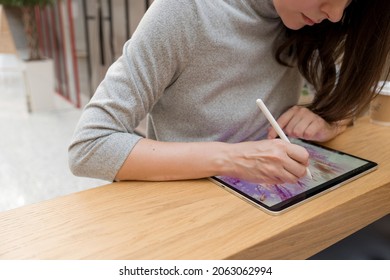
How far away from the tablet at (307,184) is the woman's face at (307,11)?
28cm

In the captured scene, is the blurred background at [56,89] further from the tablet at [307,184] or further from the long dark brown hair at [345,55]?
the tablet at [307,184]

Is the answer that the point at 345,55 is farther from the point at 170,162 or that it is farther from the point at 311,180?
the point at 170,162

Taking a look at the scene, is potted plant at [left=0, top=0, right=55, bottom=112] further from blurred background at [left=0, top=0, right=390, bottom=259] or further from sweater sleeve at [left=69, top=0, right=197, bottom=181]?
sweater sleeve at [left=69, top=0, right=197, bottom=181]

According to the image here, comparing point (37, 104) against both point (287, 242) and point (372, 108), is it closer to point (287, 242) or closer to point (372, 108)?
point (372, 108)

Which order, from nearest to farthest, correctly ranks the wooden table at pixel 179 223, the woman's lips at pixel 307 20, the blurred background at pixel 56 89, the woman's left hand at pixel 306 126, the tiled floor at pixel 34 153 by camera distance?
the wooden table at pixel 179 223 < the woman's lips at pixel 307 20 < the woman's left hand at pixel 306 126 < the tiled floor at pixel 34 153 < the blurred background at pixel 56 89

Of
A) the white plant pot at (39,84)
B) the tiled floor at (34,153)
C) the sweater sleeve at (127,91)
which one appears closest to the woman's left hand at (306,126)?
the sweater sleeve at (127,91)

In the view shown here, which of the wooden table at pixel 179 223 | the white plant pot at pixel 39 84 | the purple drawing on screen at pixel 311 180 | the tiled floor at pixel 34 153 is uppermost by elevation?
the purple drawing on screen at pixel 311 180

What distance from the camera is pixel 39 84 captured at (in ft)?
11.4

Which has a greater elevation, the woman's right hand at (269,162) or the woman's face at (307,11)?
the woman's face at (307,11)

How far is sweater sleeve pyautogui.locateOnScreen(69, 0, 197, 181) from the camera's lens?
674 mm

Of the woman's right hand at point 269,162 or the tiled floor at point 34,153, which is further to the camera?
the tiled floor at point 34,153

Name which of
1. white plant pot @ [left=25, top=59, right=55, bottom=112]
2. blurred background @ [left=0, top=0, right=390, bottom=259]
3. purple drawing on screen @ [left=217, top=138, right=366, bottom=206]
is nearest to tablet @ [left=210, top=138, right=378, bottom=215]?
purple drawing on screen @ [left=217, top=138, right=366, bottom=206]

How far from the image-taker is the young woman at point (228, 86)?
2.22ft

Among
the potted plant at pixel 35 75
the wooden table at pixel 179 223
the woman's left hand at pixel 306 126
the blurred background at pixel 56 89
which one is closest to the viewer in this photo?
the wooden table at pixel 179 223
